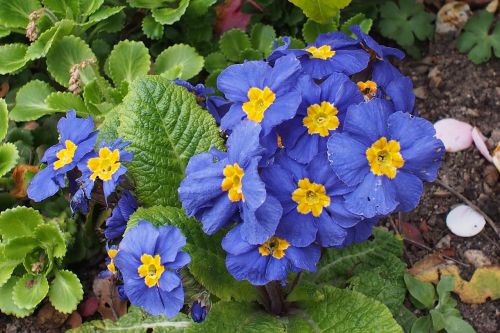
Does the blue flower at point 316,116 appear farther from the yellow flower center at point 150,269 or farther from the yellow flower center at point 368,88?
the yellow flower center at point 150,269

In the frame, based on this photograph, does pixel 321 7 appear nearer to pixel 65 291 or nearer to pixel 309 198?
pixel 309 198

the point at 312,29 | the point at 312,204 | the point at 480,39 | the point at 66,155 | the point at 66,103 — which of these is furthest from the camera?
the point at 480,39

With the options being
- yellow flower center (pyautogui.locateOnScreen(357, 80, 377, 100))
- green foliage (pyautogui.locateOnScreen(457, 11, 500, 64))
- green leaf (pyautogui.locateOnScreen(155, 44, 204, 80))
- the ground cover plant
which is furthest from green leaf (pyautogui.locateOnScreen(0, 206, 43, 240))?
green foliage (pyautogui.locateOnScreen(457, 11, 500, 64))

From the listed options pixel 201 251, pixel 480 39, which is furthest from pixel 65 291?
pixel 480 39

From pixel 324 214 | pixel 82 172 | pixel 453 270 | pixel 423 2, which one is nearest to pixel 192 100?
pixel 82 172

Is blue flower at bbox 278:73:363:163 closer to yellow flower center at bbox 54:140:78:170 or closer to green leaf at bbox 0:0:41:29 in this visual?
yellow flower center at bbox 54:140:78:170
